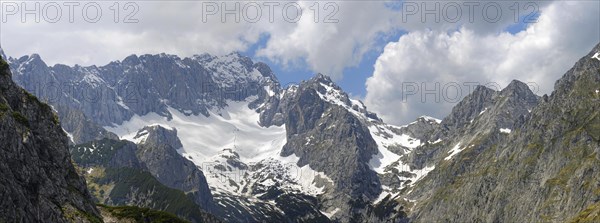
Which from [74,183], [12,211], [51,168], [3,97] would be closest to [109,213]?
[74,183]

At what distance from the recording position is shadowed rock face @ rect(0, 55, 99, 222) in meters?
116

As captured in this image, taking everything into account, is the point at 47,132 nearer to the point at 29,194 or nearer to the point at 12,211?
the point at 29,194

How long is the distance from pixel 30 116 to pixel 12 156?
29.5 meters

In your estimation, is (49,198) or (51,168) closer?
(49,198)

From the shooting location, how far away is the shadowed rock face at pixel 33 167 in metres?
116

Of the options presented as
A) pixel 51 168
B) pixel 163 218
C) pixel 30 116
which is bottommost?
pixel 163 218

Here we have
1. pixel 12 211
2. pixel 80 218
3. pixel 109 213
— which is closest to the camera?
pixel 12 211

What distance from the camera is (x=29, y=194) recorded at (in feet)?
400

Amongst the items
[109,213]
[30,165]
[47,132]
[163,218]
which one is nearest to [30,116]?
[47,132]

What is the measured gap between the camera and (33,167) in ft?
422

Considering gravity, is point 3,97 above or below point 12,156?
above

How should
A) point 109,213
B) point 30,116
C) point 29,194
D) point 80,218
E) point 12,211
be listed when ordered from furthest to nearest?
point 109,213 → point 30,116 → point 80,218 → point 29,194 → point 12,211

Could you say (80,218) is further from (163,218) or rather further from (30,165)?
(163,218)

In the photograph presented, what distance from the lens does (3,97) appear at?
140 metres
